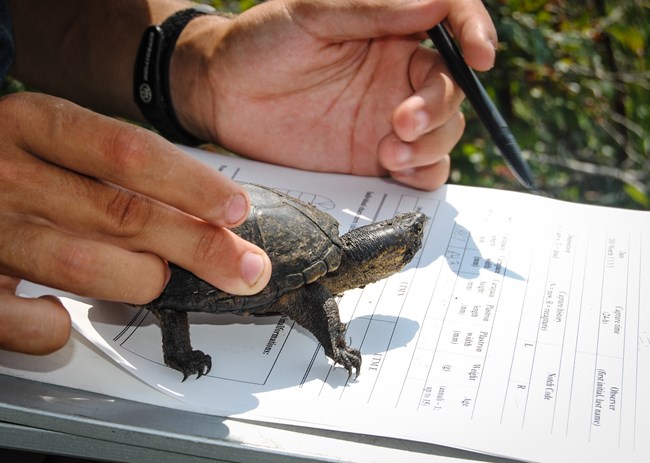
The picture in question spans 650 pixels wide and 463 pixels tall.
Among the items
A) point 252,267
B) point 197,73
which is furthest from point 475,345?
point 197,73

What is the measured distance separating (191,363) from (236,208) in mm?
403

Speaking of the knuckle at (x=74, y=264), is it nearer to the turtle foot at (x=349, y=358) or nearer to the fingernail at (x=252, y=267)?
the fingernail at (x=252, y=267)

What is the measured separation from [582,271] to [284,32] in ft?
4.30

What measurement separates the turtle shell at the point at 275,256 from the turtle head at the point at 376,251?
51 mm

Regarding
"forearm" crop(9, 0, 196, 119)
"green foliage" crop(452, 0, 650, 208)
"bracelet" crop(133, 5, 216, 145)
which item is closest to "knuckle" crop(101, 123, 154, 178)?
"bracelet" crop(133, 5, 216, 145)

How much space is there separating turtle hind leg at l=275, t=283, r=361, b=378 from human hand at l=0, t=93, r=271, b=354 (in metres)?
0.23

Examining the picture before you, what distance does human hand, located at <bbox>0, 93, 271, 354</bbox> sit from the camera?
1.72 m

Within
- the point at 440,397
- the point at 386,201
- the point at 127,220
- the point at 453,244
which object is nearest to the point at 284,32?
the point at 386,201

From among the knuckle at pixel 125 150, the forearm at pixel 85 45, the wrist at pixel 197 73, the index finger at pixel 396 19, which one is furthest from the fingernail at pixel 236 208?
the forearm at pixel 85 45

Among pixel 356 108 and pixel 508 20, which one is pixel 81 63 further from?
pixel 508 20

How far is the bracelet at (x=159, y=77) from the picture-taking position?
3086 millimetres

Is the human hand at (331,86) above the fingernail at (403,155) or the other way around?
above

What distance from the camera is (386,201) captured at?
8.86 ft

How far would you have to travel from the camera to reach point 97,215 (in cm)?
177
